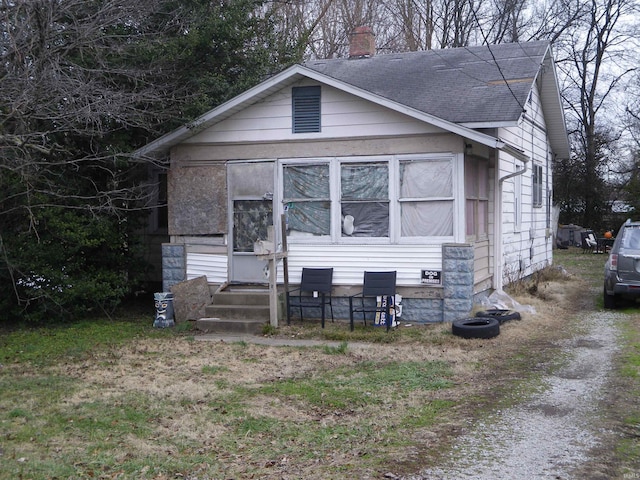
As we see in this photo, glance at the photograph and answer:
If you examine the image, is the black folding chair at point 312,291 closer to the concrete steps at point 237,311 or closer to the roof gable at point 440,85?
the concrete steps at point 237,311

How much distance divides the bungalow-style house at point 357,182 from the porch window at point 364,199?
0.02 meters

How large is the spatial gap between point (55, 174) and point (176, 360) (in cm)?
443

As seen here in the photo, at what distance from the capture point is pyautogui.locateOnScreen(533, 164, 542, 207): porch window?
16891 millimetres

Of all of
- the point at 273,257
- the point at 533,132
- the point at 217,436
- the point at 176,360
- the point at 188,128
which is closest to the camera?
the point at 217,436

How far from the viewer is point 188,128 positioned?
12086mm

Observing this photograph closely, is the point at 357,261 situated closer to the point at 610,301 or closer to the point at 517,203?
the point at 517,203

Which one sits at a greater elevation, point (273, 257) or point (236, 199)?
point (236, 199)

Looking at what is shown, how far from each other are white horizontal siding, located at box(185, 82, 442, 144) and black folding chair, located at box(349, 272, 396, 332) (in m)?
2.33

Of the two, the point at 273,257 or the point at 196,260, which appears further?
the point at 196,260

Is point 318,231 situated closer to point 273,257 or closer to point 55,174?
point 273,257

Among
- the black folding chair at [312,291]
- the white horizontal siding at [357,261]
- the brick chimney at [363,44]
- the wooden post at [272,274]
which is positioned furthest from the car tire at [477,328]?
the brick chimney at [363,44]

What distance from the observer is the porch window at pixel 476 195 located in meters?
11.8

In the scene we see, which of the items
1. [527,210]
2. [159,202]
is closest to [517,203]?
[527,210]

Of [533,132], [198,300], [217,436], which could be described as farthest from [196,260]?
[533,132]
